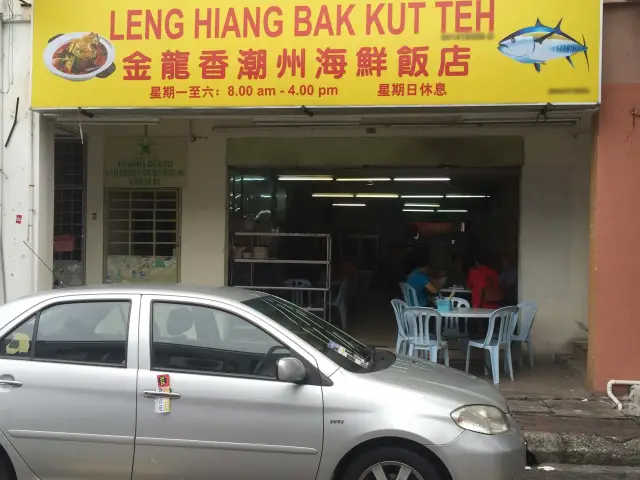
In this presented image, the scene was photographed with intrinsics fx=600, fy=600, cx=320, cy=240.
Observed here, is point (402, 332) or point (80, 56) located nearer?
point (80, 56)

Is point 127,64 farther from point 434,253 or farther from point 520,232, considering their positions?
point 434,253

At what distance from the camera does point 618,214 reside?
643 centimetres

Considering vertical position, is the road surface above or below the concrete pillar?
below

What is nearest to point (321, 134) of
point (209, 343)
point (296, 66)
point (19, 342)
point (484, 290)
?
point (296, 66)

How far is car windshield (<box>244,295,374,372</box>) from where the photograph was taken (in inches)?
152

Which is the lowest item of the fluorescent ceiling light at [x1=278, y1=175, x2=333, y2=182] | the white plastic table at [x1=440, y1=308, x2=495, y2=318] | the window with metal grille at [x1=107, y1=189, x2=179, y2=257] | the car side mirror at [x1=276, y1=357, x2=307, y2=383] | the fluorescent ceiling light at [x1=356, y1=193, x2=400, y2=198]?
the white plastic table at [x1=440, y1=308, x2=495, y2=318]

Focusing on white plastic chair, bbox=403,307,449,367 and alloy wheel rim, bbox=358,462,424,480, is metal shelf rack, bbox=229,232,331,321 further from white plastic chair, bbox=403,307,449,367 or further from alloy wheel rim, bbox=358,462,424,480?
alloy wheel rim, bbox=358,462,424,480

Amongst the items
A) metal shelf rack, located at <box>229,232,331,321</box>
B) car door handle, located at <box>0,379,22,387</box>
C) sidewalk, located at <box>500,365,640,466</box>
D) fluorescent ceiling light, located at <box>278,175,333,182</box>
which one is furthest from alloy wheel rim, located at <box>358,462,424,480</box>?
fluorescent ceiling light, located at <box>278,175,333,182</box>

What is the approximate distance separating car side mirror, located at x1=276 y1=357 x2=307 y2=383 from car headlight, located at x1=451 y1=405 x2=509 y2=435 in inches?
35.9

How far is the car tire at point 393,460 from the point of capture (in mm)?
3422

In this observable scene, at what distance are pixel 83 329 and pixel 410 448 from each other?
2180 millimetres

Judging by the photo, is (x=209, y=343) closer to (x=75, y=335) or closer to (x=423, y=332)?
(x=75, y=335)

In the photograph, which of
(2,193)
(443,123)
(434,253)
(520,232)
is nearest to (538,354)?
(520,232)

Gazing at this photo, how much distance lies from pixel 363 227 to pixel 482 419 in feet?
35.0
